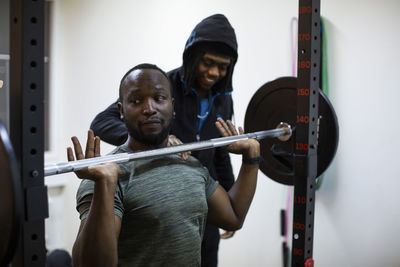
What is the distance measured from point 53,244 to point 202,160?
2634 millimetres

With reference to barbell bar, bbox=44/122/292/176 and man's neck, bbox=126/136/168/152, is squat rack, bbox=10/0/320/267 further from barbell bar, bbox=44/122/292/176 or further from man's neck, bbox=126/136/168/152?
man's neck, bbox=126/136/168/152

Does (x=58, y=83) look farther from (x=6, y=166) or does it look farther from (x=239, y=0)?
(x=6, y=166)

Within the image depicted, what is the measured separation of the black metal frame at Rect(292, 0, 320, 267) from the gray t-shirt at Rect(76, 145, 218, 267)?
1.16ft

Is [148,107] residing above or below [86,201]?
above

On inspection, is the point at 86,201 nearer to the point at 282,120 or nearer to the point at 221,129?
the point at 221,129

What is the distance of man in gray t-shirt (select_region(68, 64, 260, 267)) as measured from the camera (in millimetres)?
956

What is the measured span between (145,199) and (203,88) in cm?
75

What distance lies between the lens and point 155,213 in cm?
111

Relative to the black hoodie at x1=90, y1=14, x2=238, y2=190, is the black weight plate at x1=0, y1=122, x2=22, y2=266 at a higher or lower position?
lower

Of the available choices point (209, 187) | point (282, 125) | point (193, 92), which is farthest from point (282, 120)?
point (209, 187)

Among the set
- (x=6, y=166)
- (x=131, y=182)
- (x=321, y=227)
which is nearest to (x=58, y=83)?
(x=321, y=227)

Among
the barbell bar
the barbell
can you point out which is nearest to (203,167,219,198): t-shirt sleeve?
the barbell bar

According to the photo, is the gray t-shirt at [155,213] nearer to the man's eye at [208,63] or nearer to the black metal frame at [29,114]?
the black metal frame at [29,114]

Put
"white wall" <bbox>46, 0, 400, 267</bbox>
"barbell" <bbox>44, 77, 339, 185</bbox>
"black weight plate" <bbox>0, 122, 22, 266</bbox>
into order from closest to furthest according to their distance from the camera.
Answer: "black weight plate" <bbox>0, 122, 22, 266</bbox>, "barbell" <bbox>44, 77, 339, 185</bbox>, "white wall" <bbox>46, 0, 400, 267</bbox>
